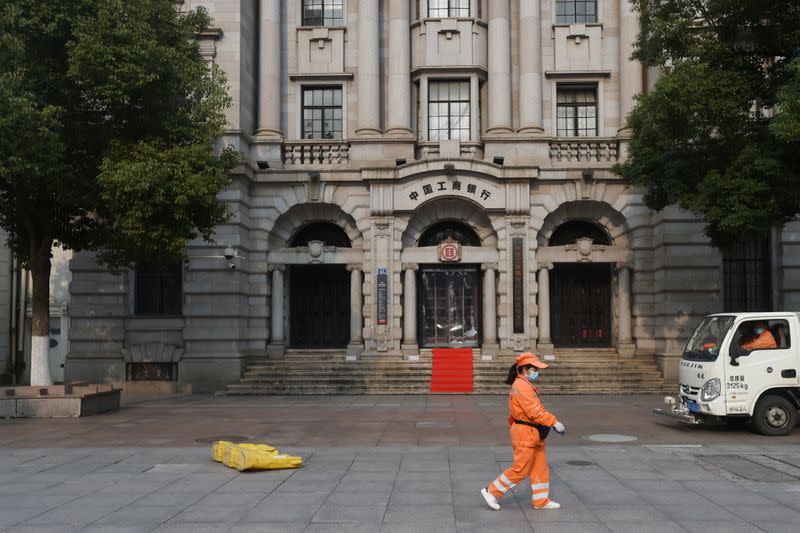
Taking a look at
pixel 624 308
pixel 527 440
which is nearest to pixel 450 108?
pixel 624 308

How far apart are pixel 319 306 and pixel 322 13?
1023 cm

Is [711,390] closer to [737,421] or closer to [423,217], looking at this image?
[737,421]

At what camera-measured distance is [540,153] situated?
25.1m

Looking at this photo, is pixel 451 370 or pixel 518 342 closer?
pixel 451 370

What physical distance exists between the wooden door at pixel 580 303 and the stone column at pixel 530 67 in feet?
16.5

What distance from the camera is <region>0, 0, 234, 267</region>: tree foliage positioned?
16.1 m

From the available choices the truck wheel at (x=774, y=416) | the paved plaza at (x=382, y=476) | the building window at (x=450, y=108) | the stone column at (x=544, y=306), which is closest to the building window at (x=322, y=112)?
the building window at (x=450, y=108)

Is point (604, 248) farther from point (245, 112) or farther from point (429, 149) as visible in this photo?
point (245, 112)

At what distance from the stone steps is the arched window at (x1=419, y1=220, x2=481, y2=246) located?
4.08 metres

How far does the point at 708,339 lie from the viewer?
1506cm

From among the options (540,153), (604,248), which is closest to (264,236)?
(540,153)

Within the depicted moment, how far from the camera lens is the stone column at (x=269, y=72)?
25344mm

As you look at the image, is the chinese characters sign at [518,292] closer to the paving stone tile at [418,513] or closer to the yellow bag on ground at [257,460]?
the yellow bag on ground at [257,460]

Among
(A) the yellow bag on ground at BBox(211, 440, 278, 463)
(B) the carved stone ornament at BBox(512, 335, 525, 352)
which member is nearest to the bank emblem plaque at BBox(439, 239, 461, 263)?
(B) the carved stone ornament at BBox(512, 335, 525, 352)
